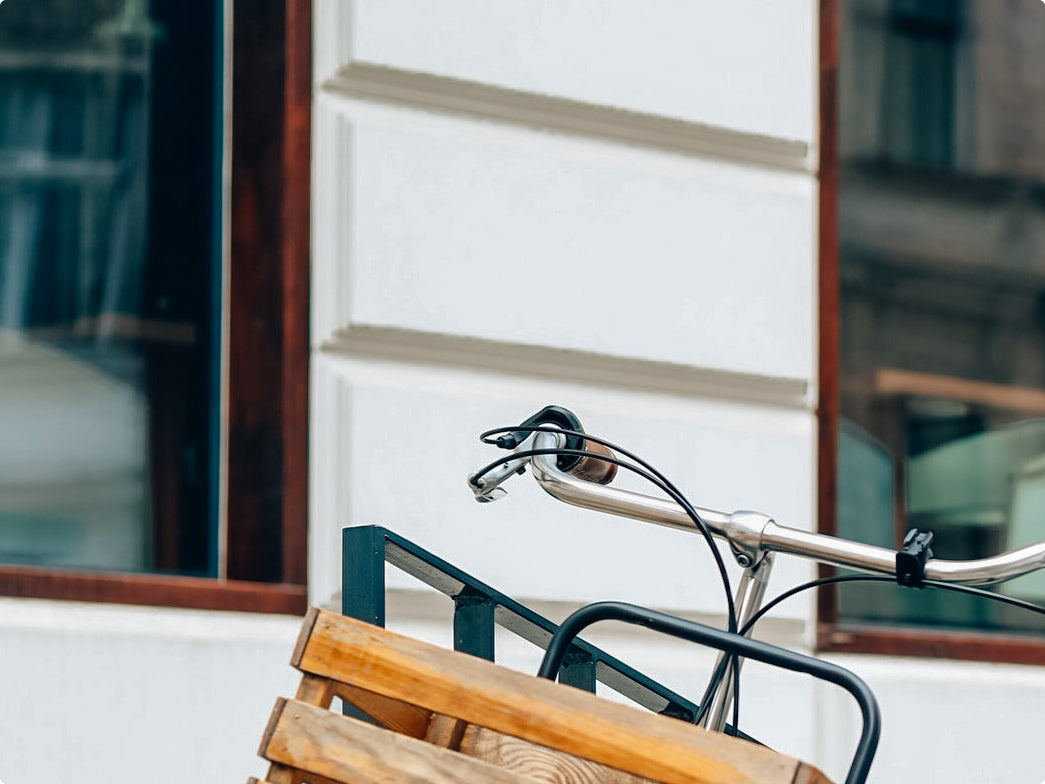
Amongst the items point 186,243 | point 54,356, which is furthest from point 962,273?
point 54,356

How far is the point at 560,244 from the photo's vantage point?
126 inches

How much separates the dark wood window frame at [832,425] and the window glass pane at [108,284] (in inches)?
53.5

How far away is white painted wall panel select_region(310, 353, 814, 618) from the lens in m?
2.95

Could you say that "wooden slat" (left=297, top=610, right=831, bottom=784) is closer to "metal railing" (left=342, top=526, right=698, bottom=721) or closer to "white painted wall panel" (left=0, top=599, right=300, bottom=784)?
"metal railing" (left=342, top=526, right=698, bottom=721)

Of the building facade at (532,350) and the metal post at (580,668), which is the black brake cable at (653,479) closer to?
the metal post at (580,668)

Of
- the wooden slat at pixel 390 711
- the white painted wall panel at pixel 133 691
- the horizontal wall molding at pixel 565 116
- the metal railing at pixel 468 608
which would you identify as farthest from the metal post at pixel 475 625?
the horizontal wall molding at pixel 565 116

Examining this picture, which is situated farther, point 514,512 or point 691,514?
point 514,512

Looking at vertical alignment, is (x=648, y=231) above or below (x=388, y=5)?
below

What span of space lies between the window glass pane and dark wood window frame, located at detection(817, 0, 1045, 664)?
1.36 meters

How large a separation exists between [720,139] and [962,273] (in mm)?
933

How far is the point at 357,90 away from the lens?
10.0ft

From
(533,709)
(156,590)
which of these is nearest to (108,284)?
(156,590)

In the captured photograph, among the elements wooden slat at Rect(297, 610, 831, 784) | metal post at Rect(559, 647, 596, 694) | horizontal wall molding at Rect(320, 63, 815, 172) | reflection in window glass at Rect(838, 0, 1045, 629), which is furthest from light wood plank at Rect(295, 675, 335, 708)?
reflection in window glass at Rect(838, 0, 1045, 629)

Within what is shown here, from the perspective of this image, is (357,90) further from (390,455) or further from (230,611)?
(230,611)
